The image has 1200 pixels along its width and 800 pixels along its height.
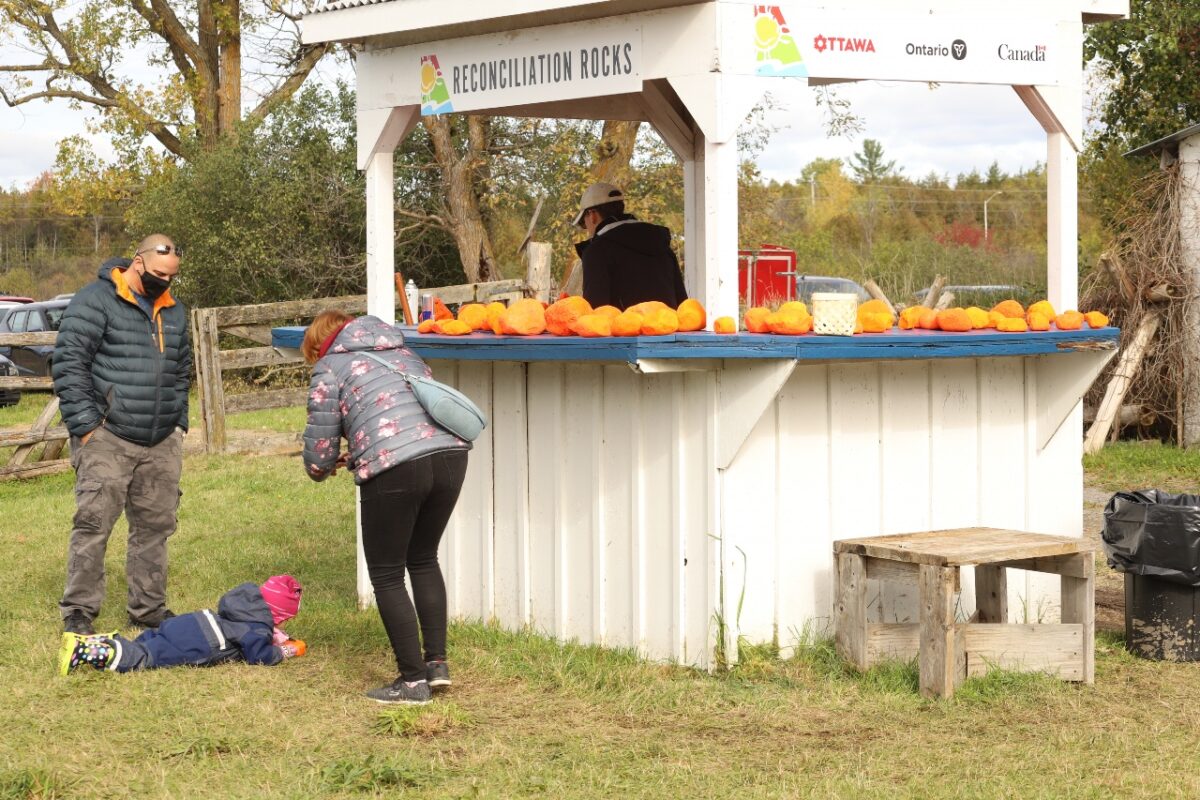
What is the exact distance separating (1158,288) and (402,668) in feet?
36.1

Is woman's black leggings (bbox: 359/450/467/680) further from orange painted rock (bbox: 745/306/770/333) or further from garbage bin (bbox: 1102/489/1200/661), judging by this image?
garbage bin (bbox: 1102/489/1200/661)

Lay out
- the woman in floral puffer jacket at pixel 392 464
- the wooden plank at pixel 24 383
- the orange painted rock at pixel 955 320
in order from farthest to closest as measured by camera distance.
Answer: the wooden plank at pixel 24 383 < the orange painted rock at pixel 955 320 < the woman in floral puffer jacket at pixel 392 464

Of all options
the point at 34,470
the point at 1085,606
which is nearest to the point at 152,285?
the point at 1085,606

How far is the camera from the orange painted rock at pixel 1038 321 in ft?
23.8

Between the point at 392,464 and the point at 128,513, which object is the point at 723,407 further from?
the point at 128,513

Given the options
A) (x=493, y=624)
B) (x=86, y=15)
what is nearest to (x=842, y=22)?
(x=493, y=624)

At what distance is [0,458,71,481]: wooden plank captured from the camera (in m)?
14.4

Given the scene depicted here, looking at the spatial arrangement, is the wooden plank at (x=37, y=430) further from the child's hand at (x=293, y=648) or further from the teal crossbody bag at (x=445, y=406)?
the teal crossbody bag at (x=445, y=406)

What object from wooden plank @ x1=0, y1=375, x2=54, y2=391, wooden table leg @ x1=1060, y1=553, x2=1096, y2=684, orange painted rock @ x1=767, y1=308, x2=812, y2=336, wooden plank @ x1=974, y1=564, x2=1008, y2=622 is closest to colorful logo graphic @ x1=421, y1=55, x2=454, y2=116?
orange painted rock @ x1=767, y1=308, x2=812, y2=336

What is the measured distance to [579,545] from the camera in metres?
7.07

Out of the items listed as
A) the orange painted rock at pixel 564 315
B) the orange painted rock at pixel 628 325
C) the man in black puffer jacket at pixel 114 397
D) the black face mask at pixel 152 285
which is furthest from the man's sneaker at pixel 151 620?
the orange painted rock at pixel 628 325

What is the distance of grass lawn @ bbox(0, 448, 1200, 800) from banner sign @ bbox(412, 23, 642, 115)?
257 centimetres

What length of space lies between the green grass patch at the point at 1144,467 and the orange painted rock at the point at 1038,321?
567 cm

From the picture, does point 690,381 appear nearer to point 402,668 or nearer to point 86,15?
point 402,668
